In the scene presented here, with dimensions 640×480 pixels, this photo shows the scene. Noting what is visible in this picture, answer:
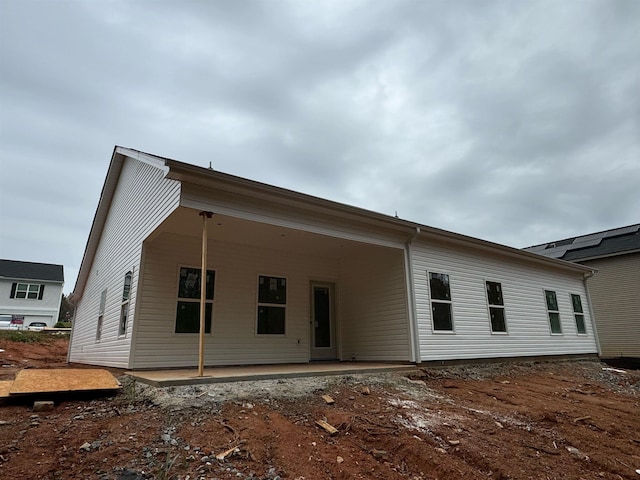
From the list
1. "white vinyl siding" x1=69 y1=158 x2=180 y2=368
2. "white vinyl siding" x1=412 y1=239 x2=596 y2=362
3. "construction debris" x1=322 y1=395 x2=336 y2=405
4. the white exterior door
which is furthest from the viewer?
the white exterior door

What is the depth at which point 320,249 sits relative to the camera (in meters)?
9.23

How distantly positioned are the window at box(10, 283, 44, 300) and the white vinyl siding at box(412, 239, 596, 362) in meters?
32.5

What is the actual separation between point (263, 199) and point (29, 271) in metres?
33.0

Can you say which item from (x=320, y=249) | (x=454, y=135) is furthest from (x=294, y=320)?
(x=454, y=135)

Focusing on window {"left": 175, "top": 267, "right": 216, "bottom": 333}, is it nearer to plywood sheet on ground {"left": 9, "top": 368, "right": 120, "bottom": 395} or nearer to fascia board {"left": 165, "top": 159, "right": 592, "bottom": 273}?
plywood sheet on ground {"left": 9, "top": 368, "right": 120, "bottom": 395}

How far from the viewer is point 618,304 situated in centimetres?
1570

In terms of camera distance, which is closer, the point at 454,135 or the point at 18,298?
the point at 454,135

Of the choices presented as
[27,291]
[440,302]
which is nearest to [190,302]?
[440,302]

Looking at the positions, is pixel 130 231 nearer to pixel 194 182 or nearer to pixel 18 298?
pixel 194 182

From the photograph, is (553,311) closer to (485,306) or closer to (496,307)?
(496,307)

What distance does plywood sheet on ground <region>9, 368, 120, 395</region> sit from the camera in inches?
187

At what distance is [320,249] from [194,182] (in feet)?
13.5

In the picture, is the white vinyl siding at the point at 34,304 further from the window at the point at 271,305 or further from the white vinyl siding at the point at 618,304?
the white vinyl siding at the point at 618,304

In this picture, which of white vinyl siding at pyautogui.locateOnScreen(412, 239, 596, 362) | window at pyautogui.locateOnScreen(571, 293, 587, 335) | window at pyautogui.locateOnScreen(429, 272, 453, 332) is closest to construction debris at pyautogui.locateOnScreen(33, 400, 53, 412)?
white vinyl siding at pyautogui.locateOnScreen(412, 239, 596, 362)
